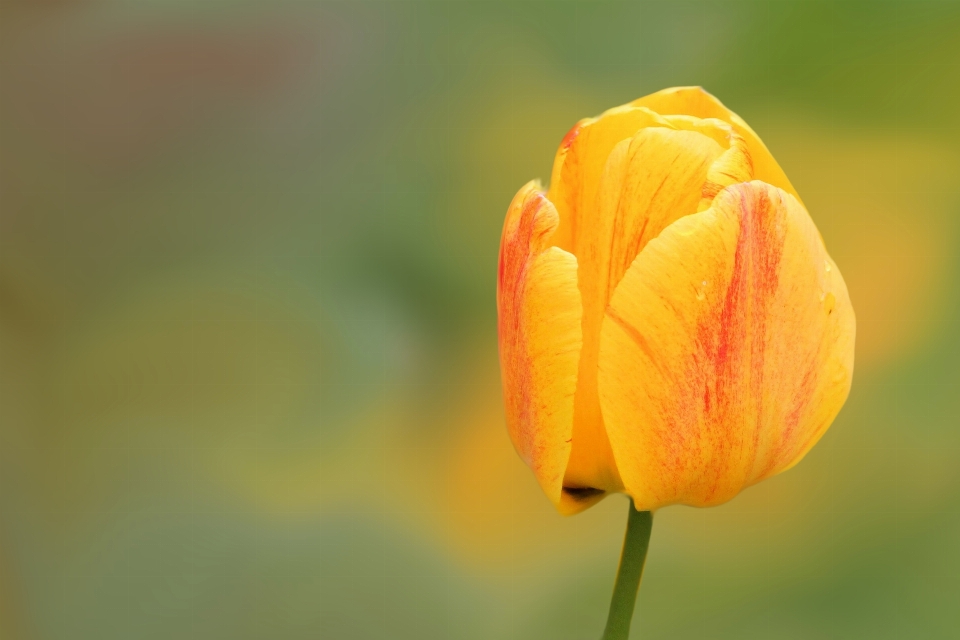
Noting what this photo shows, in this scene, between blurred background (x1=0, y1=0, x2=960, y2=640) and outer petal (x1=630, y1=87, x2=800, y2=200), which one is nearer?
outer petal (x1=630, y1=87, x2=800, y2=200)

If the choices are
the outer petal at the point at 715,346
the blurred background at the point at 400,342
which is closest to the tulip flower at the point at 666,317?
the outer petal at the point at 715,346

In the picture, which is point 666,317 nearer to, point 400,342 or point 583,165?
point 583,165

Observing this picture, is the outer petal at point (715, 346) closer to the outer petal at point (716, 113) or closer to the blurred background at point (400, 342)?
the outer petal at point (716, 113)

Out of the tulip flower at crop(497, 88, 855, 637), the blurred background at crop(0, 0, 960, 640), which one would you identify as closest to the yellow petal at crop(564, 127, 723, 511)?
the tulip flower at crop(497, 88, 855, 637)

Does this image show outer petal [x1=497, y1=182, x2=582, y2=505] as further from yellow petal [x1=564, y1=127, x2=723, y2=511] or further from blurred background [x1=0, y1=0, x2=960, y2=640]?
blurred background [x1=0, y1=0, x2=960, y2=640]

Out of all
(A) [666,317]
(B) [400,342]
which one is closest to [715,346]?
(A) [666,317]

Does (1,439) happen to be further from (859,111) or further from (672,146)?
(859,111)
